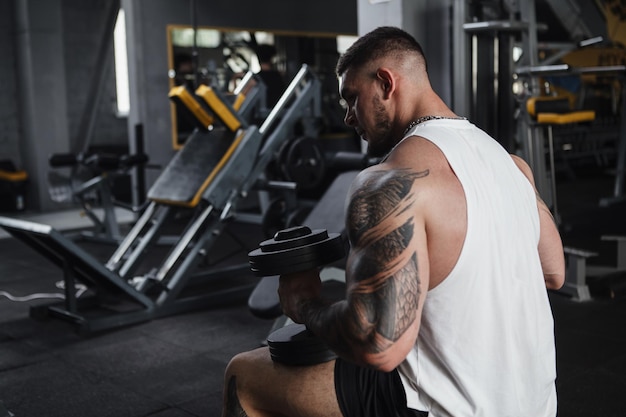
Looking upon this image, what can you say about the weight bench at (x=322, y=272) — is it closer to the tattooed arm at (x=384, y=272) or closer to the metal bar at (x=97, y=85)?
the tattooed arm at (x=384, y=272)

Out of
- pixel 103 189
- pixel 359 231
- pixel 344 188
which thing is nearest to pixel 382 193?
pixel 359 231

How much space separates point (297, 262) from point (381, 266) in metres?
0.19

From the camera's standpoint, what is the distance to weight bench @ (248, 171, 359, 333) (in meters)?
2.50

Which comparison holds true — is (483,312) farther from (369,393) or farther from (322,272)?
(322,272)

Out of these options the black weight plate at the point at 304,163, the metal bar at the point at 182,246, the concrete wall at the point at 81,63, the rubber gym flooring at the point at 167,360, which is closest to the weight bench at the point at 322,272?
the rubber gym flooring at the point at 167,360

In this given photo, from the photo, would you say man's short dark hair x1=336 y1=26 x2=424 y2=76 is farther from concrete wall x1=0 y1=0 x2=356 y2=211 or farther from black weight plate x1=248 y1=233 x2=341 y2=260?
concrete wall x1=0 y1=0 x2=356 y2=211

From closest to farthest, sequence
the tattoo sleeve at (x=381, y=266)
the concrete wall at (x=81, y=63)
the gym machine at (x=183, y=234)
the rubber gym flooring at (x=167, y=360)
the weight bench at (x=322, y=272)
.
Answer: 1. the tattoo sleeve at (x=381, y=266)
2. the rubber gym flooring at (x=167, y=360)
3. the weight bench at (x=322, y=272)
4. the gym machine at (x=183, y=234)
5. the concrete wall at (x=81, y=63)

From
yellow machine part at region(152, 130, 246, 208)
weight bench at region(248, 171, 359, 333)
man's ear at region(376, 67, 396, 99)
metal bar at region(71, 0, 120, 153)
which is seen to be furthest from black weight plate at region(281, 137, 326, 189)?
metal bar at region(71, 0, 120, 153)

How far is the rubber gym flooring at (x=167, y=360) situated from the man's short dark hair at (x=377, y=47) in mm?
1364

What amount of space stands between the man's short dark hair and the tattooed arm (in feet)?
0.66

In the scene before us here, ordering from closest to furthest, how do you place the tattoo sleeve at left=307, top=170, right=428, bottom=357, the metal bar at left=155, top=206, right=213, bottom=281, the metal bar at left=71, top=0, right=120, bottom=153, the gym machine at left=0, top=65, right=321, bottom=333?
the tattoo sleeve at left=307, top=170, right=428, bottom=357, the gym machine at left=0, top=65, right=321, bottom=333, the metal bar at left=155, top=206, right=213, bottom=281, the metal bar at left=71, top=0, right=120, bottom=153

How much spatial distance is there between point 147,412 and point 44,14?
5770mm

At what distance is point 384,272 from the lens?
984mm

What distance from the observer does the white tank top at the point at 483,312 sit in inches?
40.7
